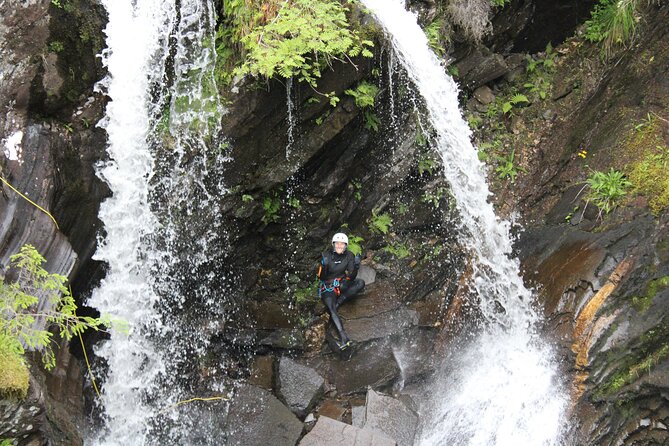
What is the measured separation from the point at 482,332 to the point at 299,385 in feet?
10.1

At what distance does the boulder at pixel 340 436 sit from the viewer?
297 inches

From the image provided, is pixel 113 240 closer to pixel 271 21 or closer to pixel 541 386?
pixel 271 21

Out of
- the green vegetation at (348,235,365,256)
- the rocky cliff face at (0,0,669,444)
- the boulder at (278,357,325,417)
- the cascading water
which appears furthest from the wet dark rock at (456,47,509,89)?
the boulder at (278,357,325,417)

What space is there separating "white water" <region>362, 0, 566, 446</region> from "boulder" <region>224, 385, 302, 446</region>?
1.91 meters

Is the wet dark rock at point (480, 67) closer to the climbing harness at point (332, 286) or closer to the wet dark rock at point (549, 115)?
the wet dark rock at point (549, 115)

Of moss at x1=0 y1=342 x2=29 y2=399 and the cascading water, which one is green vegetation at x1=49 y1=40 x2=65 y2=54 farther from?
moss at x1=0 y1=342 x2=29 y2=399

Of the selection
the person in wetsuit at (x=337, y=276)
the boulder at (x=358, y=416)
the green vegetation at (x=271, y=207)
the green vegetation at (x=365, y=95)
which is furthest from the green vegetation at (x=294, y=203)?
the boulder at (x=358, y=416)

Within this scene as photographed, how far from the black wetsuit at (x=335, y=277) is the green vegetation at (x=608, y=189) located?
393 cm

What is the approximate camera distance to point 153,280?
8.35m

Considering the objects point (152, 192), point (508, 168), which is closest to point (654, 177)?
point (508, 168)

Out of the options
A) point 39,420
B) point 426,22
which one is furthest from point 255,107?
point 39,420

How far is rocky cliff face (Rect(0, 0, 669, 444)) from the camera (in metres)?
7.42

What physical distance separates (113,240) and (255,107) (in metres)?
2.74

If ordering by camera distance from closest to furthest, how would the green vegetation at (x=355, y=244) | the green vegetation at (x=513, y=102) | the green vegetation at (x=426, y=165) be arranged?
the green vegetation at (x=355, y=244) → the green vegetation at (x=426, y=165) → the green vegetation at (x=513, y=102)
